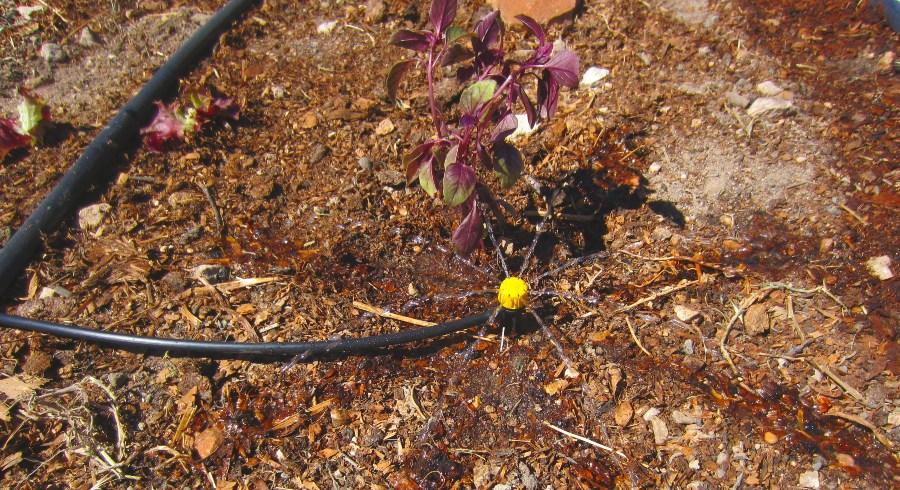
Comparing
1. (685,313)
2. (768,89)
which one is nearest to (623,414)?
(685,313)

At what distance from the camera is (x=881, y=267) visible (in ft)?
6.63

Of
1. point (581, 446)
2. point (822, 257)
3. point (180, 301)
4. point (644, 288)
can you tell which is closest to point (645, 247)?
point (644, 288)

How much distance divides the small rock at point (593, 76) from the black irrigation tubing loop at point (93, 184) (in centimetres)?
125

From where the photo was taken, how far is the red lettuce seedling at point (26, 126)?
8.45 feet

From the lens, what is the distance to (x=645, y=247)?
7.20ft

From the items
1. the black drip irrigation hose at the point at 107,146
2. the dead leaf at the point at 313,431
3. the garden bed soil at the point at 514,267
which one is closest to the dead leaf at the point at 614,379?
the garden bed soil at the point at 514,267

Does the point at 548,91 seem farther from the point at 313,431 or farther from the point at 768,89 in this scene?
the point at 768,89

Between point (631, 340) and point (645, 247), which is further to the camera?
point (645, 247)

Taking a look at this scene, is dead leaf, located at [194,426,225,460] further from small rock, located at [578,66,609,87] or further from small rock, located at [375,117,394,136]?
small rock, located at [578,66,609,87]

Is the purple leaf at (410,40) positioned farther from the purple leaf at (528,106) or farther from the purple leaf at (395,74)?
the purple leaf at (528,106)

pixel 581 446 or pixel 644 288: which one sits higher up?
pixel 644 288

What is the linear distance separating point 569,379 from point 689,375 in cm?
36

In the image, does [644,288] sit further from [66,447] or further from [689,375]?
[66,447]

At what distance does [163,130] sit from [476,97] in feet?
5.22
